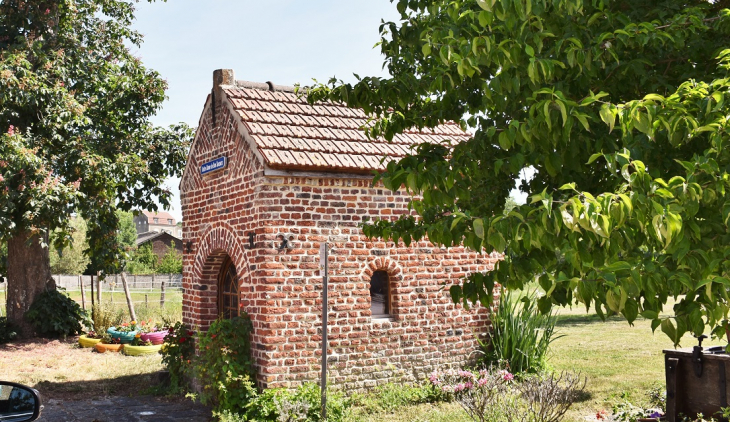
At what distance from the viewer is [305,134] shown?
1044cm

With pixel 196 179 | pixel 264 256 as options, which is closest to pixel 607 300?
pixel 264 256

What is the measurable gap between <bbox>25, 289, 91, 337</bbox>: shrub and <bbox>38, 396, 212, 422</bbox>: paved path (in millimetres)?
8309

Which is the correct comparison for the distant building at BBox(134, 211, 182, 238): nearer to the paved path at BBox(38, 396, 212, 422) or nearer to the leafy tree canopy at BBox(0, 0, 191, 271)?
the leafy tree canopy at BBox(0, 0, 191, 271)

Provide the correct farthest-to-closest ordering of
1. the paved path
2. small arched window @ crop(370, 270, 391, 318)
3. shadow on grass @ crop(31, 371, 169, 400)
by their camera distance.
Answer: shadow on grass @ crop(31, 371, 169, 400)
small arched window @ crop(370, 270, 391, 318)
the paved path

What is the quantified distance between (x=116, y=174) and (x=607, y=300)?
17.7 metres

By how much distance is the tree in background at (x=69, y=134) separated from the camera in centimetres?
1695

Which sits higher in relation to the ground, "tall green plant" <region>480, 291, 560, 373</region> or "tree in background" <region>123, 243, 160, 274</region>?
"tree in background" <region>123, 243, 160, 274</region>

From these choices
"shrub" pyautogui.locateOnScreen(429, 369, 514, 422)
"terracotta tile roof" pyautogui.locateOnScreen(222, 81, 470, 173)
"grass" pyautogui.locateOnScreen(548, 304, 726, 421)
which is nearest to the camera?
"shrub" pyautogui.locateOnScreen(429, 369, 514, 422)

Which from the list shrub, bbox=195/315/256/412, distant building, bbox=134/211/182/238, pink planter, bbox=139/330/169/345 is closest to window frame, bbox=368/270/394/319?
shrub, bbox=195/315/256/412

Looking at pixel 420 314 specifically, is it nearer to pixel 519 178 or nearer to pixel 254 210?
pixel 254 210

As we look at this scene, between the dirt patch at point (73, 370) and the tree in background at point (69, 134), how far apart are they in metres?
2.45

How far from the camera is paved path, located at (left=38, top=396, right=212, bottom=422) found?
10250 mm

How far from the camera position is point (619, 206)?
10.1 feet

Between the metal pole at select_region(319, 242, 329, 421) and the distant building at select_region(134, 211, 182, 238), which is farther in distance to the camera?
the distant building at select_region(134, 211, 182, 238)
